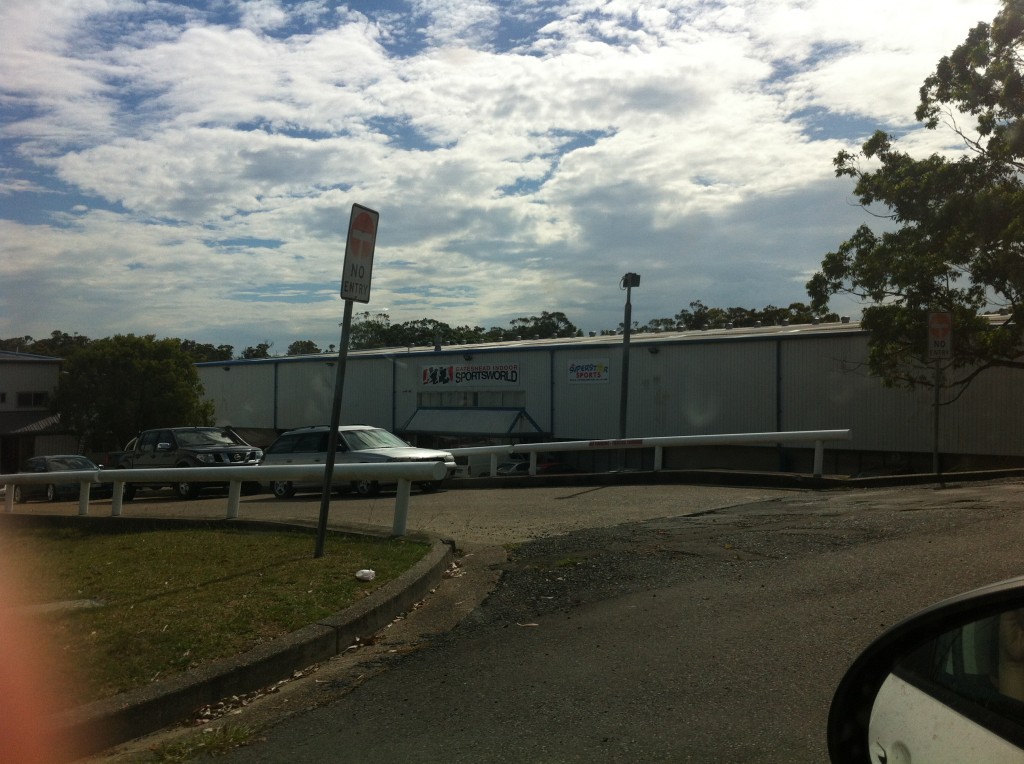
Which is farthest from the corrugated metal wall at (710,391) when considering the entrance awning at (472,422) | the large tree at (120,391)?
the large tree at (120,391)

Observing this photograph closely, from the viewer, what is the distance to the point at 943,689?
2.25 m

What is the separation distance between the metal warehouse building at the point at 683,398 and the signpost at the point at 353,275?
2251cm

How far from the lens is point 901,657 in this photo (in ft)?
7.79

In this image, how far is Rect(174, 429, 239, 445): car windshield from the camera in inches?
938

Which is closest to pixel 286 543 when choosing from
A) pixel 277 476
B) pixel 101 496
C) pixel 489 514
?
pixel 277 476

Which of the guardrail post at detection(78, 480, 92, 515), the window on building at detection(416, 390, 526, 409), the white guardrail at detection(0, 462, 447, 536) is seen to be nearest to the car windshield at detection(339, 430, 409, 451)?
the white guardrail at detection(0, 462, 447, 536)

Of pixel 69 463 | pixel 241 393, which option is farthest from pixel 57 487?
pixel 241 393

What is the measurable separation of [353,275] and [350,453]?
10777mm

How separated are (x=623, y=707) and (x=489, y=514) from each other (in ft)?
25.7

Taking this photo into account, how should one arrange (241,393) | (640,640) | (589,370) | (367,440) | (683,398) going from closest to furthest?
(640,640), (367,440), (683,398), (589,370), (241,393)

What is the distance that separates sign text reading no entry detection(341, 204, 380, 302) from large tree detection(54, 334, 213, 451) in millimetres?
42798

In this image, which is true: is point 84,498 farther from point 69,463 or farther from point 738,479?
point 69,463

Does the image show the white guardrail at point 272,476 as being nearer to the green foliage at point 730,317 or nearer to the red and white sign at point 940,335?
the red and white sign at point 940,335

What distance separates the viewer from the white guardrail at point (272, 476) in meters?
10.0
